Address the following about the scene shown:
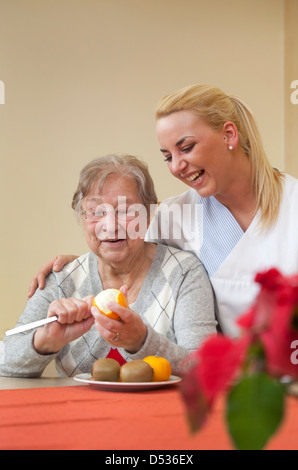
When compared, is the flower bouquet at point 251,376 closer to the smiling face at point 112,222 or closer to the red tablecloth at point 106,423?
the red tablecloth at point 106,423

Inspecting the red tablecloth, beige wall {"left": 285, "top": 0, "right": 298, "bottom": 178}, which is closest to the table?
the red tablecloth

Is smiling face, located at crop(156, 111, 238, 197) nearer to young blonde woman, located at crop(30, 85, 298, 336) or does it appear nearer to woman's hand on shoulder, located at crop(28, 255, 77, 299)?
young blonde woman, located at crop(30, 85, 298, 336)

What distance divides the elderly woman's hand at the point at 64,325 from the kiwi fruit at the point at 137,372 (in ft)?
0.63

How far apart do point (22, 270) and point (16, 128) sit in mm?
796

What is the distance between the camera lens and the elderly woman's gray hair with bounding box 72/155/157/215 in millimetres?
1597

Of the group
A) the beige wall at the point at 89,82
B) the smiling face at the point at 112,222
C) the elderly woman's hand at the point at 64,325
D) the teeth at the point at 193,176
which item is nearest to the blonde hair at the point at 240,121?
the teeth at the point at 193,176

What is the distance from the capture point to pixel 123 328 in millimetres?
1196

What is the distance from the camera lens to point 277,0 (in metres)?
3.54

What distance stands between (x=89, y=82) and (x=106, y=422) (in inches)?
109

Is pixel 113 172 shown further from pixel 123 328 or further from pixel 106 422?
pixel 106 422

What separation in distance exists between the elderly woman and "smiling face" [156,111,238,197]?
0.40 feet

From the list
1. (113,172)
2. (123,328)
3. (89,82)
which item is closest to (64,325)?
(123,328)
